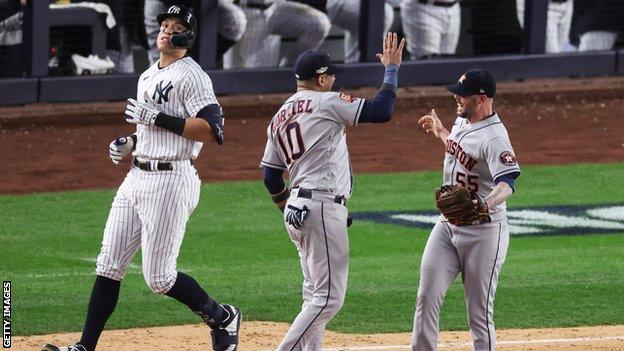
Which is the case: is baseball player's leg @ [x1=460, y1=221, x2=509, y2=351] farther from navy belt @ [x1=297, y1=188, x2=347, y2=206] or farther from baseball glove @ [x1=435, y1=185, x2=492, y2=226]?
navy belt @ [x1=297, y1=188, x2=347, y2=206]

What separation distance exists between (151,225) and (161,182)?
21cm

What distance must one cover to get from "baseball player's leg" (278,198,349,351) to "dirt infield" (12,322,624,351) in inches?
34.8

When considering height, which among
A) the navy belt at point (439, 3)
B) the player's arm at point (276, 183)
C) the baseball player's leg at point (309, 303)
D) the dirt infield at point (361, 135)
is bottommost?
the dirt infield at point (361, 135)

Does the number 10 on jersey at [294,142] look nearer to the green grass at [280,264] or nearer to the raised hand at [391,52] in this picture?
the raised hand at [391,52]

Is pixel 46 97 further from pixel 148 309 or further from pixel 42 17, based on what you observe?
pixel 148 309

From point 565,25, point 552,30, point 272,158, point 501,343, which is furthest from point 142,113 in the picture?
point 565,25

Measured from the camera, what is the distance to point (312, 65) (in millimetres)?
6508

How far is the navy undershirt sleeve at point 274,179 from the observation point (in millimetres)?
6738

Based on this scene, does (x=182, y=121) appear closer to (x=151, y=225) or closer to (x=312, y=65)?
(x=151, y=225)

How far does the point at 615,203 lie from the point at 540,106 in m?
5.02

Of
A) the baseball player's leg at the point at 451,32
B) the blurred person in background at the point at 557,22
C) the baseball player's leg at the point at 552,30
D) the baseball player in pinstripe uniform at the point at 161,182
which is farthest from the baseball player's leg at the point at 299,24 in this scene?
the baseball player in pinstripe uniform at the point at 161,182

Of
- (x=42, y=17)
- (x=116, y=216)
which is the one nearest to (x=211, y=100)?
(x=116, y=216)

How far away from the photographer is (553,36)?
17594mm

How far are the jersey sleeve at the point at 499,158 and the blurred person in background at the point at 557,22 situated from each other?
36.6 feet
